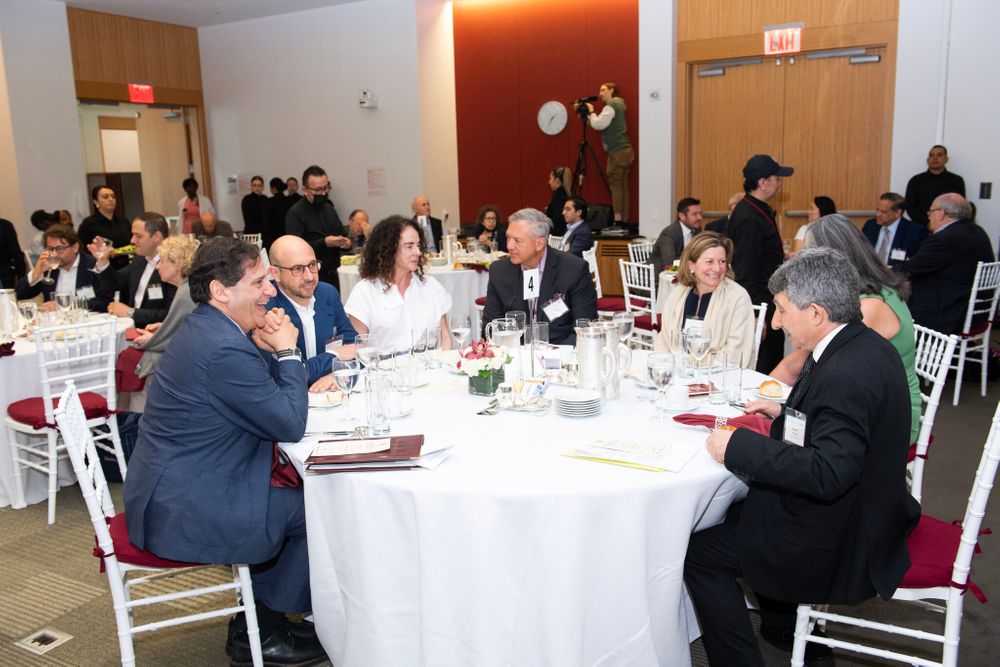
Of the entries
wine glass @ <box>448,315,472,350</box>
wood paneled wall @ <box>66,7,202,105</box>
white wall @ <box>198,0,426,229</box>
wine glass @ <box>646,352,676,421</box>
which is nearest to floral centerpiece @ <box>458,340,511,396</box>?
wine glass @ <box>448,315,472,350</box>

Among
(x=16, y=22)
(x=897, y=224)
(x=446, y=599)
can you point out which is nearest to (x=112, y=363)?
(x=446, y=599)

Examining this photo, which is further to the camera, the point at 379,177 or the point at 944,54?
the point at 379,177

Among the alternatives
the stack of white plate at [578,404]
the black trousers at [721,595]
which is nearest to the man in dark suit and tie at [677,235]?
the stack of white plate at [578,404]

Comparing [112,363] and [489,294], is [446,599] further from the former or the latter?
[112,363]

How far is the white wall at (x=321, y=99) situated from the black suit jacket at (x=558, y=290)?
759 cm

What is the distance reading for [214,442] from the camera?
246 centimetres

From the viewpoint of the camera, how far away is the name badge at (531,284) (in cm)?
435

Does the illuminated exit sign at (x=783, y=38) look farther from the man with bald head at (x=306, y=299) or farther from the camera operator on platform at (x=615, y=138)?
the man with bald head at (x=306, y=299)

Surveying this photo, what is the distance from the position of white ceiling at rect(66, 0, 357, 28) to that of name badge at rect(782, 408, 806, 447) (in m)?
11.0

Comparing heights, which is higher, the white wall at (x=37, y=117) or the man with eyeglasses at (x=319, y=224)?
the white wall at (x=37, y=117)

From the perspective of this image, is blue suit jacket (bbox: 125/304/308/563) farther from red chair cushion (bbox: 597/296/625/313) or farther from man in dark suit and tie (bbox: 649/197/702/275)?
man in dark suit and tie (bbox: 649/197/702/275)

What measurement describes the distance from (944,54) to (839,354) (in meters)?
7.62

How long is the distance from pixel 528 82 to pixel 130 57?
19.8ft

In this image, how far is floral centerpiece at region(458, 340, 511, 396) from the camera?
287 cm
